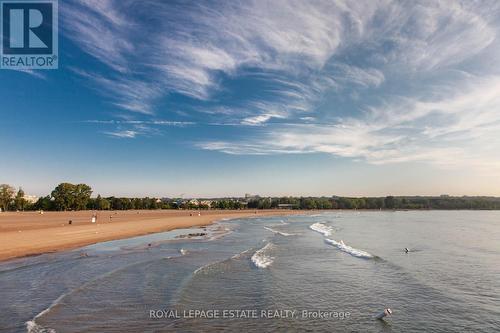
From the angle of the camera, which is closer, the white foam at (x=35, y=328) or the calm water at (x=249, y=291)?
the white foam at (x=35, y=328)

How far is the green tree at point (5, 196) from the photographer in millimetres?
133250

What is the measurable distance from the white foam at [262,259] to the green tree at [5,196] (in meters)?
140

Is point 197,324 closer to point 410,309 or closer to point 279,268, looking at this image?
point 410,309

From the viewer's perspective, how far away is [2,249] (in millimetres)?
27609

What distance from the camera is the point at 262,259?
87.2ft

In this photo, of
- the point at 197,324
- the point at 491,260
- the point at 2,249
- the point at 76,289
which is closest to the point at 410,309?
the point at 197,324

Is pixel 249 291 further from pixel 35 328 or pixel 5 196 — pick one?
pixel 5 196

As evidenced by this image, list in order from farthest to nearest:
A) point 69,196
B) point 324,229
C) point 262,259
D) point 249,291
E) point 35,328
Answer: point 69,196
point 324,229
point 262,259
point 249,291
point 35,328

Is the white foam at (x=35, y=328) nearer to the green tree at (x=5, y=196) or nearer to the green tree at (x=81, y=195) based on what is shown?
the green tree at (x=81, y=195)

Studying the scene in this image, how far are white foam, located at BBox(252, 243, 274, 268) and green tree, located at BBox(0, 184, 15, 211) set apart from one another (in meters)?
140

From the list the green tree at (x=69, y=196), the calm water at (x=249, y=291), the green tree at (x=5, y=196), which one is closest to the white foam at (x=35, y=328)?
the calm water at (x=249, y=291)

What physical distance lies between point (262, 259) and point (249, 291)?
386 inches

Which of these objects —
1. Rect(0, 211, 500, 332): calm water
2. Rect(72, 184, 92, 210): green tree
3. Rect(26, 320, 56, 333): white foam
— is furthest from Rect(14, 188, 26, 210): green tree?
Rect(26, 320, 56, 333): white foam

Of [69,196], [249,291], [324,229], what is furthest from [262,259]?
[69,196]
